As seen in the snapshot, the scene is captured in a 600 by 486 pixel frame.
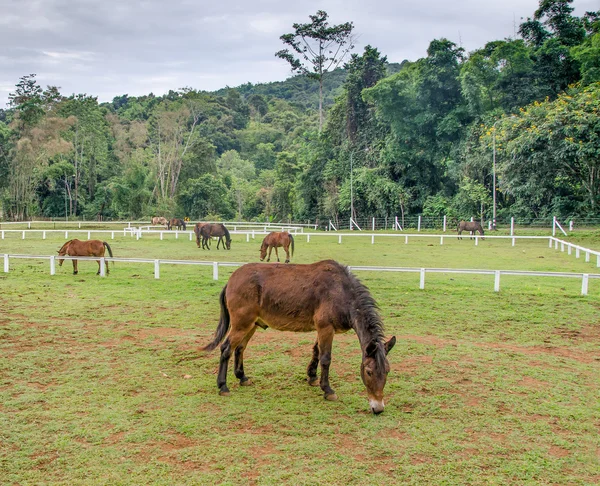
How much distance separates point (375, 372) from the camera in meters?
5.41

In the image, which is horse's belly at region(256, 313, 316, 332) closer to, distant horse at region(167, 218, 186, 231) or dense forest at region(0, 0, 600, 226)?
dense forest at region(0, 0, 600, 226)

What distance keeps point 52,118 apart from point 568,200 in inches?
1996

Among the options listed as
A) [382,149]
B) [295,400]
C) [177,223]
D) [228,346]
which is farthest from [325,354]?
[382,149]

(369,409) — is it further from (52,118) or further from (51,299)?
(52,118)

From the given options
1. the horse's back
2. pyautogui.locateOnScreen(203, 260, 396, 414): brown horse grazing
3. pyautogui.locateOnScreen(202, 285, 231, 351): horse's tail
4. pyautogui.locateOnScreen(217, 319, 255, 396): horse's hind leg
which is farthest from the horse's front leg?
pyautogui.locateOnScreen(202, 285, 231, 351): horse's tail

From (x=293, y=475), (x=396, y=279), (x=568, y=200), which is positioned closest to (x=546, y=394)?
(x=293, y=475)

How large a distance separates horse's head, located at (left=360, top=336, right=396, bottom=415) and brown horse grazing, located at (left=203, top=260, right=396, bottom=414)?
0.33 m

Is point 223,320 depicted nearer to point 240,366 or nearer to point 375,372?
point 240,366

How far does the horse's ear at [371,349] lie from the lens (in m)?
5.48

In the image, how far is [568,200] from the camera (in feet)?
110

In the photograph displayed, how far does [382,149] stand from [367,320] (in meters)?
40.8

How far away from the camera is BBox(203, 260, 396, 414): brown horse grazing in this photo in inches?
241

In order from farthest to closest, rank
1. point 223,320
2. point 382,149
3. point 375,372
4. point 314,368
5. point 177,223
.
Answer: point 382,149, point 177,223, point 223,320, point 314,368, point 375,372

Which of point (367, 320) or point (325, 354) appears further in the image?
point (325, 354)
